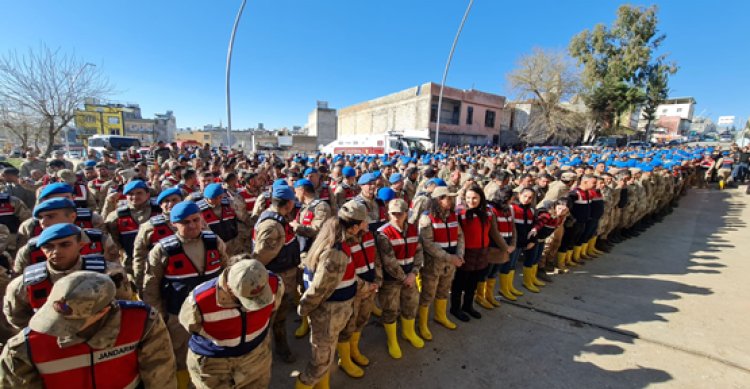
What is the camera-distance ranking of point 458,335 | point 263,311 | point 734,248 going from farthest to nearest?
point 734,248
point 458,335
point 263,311

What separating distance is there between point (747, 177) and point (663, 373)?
22.9 meters

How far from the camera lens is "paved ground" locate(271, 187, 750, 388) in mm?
3385

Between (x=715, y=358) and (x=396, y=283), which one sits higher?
(x=396, y=283)

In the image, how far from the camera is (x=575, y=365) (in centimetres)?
360

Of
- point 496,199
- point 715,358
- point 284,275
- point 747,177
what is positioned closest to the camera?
point 284,275

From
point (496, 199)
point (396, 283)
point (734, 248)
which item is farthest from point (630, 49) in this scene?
point (396, 283)

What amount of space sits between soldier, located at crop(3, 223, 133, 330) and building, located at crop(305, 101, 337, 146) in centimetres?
5071

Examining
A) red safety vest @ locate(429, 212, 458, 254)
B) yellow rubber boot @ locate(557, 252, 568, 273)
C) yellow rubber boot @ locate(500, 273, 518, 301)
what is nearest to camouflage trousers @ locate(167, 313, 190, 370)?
red safety vest @ locate(429, 212, 458, 254)

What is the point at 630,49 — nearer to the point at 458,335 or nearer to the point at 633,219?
the point at 633,219

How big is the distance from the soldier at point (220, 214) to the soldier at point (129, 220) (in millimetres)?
772

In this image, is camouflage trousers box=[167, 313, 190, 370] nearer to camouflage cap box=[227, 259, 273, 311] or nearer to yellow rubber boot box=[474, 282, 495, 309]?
camouflage cap box=[227, 259, 273, 311]

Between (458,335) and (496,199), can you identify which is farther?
(496,199)

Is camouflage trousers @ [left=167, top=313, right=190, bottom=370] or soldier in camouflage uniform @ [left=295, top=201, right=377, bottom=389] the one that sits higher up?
soldier in camouflage uniform @ [left=295, top=201, right=377, bottom=389]

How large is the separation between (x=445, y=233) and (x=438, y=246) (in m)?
0.20
